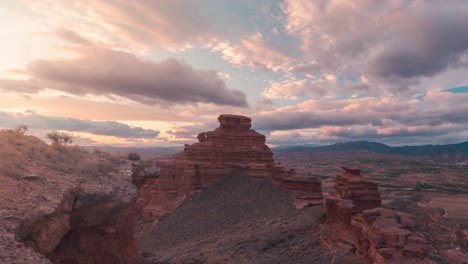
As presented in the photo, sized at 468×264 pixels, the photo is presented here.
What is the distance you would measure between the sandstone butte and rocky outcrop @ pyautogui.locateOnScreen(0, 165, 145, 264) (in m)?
12.9

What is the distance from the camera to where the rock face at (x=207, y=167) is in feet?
145

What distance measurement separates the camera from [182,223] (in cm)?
3594

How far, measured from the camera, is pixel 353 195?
24.6 metres

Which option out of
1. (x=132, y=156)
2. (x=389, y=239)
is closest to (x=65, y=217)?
(x=132, y=156)

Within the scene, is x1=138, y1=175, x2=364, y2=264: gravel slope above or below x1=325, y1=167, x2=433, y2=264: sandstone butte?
below

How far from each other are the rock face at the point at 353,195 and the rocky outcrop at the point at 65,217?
14595mm

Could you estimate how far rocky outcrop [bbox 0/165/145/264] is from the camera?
7199 millimetres

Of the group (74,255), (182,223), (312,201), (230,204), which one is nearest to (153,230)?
(182,223)

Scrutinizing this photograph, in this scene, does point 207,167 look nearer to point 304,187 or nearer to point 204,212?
point 204,212

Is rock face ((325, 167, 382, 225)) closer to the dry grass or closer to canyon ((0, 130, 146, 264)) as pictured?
canyon ((0, 130, 146, 264))

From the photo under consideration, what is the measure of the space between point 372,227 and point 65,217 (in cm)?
1559

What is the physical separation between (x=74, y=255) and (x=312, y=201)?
30.4 meters

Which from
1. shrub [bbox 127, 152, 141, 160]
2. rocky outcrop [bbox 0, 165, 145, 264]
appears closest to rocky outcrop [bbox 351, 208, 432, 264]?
rocky outcrop [bbox 0, 165, 145, 264]

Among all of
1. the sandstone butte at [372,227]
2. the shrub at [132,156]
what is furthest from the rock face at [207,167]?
the shrub at [132,156]
